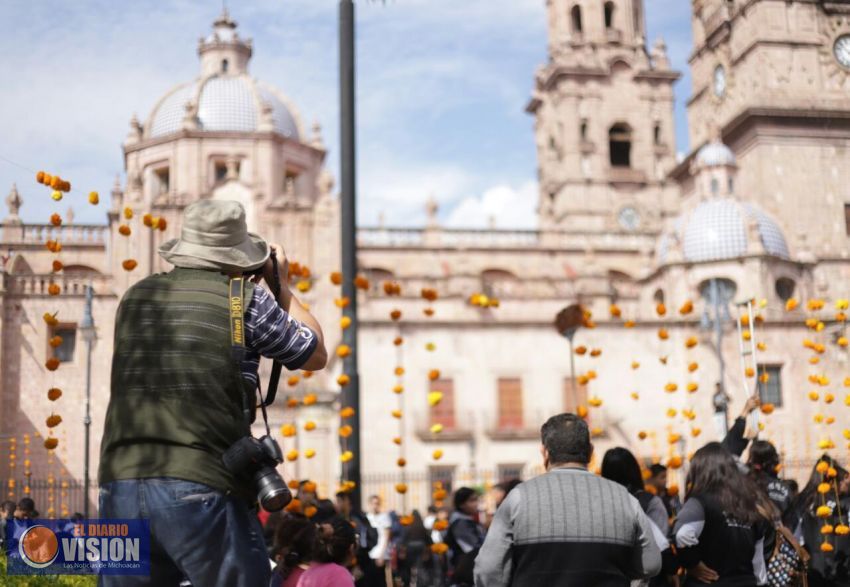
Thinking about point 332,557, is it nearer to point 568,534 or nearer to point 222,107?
point 568,534

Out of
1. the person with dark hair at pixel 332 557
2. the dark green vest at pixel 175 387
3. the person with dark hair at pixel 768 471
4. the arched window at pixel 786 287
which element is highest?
the arched window at pixel 786 287

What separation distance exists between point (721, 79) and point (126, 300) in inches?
1708

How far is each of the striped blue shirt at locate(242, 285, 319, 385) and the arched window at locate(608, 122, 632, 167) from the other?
48.6 metres

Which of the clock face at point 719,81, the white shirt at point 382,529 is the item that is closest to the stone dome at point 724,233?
the clock face at point 719,81

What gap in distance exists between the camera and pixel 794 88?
4084cm

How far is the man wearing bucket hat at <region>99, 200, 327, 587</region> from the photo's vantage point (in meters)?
3.70

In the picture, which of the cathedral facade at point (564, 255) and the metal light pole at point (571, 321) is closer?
the metal light pole at point (571, 321)

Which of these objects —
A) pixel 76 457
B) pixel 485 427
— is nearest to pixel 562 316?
pixel 485 427

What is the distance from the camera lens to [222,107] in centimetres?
4397

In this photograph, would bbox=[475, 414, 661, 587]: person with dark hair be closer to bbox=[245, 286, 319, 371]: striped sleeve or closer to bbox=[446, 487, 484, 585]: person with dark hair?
bbox=[245, 286, 319, 371]: striped sleeve

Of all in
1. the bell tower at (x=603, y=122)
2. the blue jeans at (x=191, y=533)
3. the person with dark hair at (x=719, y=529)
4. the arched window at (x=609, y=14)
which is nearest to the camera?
the blue jeans at (x=191, y=533)

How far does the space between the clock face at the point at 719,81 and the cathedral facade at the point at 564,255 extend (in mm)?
127

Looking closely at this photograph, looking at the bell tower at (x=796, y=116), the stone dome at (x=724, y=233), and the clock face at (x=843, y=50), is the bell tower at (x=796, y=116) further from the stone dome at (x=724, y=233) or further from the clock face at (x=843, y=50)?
the stone dome at (x=724, y=233)

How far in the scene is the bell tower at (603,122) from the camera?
4975cm
